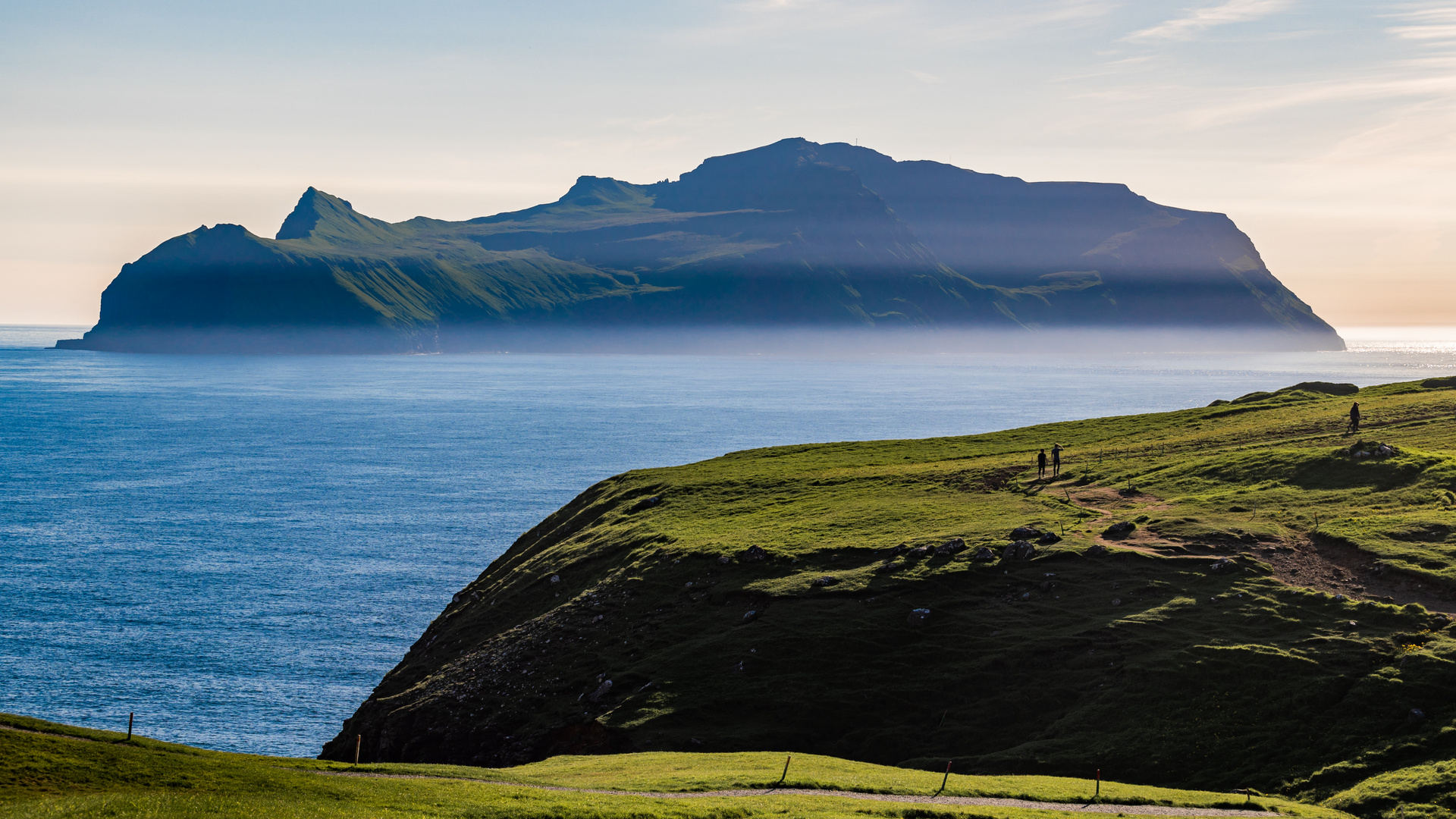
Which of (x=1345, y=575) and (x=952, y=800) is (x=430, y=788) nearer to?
(x=952, y=800)

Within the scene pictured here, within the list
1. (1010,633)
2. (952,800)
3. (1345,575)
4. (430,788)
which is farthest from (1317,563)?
(430,788)

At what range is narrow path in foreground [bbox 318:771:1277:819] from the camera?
27.6 metres

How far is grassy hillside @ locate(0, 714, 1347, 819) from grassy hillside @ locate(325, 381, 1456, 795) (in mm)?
3734

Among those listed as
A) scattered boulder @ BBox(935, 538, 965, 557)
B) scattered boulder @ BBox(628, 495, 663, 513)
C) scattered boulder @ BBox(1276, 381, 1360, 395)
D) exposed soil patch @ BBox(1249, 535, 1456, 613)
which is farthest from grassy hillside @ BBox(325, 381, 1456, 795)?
scattered boulder @ BBox(1276, 381, 1360, 395)

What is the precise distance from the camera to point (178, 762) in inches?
1194

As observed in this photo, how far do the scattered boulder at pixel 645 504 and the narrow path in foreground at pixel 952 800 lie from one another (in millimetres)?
39029

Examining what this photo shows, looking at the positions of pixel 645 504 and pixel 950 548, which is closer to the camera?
pixel 950 548

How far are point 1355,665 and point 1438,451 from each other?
29.2m

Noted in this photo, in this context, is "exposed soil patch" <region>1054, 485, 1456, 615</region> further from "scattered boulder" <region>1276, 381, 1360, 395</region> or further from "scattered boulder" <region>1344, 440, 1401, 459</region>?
"scattered boulder" <region>1276, 381, 1360, 395</region>

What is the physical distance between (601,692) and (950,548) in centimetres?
1969

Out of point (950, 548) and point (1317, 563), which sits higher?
point (1317, 563)

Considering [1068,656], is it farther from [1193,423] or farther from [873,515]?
[1193,423]

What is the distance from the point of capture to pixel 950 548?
160ft

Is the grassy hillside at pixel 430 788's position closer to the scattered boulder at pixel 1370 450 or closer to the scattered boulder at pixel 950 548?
the scattered boulder at pixel 950 548
